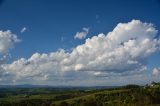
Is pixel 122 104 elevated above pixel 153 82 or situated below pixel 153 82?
below

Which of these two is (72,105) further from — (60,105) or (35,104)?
(35,104)

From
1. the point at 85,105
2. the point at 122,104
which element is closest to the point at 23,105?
the point at 85,105

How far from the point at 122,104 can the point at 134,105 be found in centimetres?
1161

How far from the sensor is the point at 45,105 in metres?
136

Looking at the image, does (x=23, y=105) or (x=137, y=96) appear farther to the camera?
(x=23, y=105)

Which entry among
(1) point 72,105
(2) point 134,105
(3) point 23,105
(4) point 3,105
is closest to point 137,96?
(2) point 134,105

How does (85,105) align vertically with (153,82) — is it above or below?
below

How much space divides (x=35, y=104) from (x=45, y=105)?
→ 5.43m

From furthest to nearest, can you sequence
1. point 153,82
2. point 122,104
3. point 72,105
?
point 153,82, point 72,105, point 122,104

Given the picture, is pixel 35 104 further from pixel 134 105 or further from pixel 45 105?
pixel 134 105

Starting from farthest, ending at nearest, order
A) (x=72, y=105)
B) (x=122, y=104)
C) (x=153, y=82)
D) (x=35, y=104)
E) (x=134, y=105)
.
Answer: (x=153, y=82) → (x=35, y=104) → (x=72, y=105) → (x=122, y=104) → (x=134, y=105)

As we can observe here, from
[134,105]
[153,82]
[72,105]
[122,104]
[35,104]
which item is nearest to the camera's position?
[134,105]

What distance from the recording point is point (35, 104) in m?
138

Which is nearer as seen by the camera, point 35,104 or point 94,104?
point 94,104
